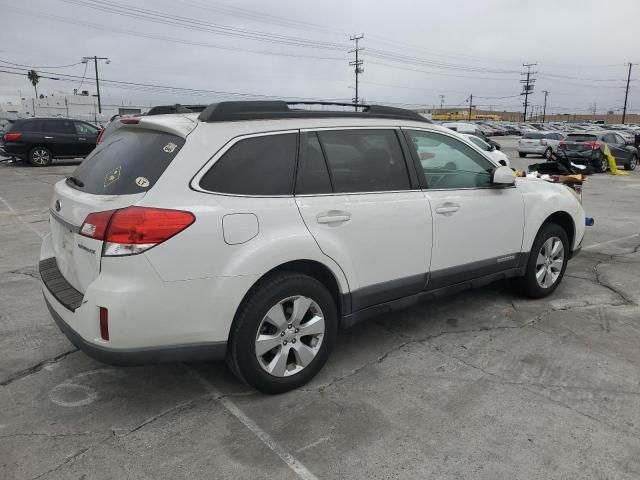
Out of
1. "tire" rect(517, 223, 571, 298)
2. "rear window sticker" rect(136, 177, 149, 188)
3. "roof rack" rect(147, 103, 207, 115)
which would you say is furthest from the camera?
"tire" rect(517, 223, 571, 298)

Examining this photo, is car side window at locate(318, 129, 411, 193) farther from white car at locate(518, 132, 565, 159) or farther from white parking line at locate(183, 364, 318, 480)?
white car at locate(518, 132, 565, 159)

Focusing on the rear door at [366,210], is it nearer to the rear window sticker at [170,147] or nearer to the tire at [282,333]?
the tire at [282,333]

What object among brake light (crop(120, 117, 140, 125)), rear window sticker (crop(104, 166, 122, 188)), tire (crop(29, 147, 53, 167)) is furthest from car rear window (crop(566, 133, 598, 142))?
rear window sticker (crop(104, 166, 122, 188))

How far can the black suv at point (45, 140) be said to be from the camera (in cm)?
1786

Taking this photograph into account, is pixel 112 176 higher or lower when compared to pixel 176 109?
lower

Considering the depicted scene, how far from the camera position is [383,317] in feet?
14.9

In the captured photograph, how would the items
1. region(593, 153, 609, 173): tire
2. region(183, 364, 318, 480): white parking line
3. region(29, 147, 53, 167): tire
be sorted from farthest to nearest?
region(593, 153, 609, 173): tire
region(29, 147, 53, 167): tire
region(183, 364, 318, 480): white parking line

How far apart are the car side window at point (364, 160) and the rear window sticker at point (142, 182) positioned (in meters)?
1.15

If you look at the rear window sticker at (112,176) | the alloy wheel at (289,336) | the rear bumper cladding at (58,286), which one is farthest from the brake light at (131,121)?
the alloy wheel at (289,336)

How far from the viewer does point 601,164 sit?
19.5 m

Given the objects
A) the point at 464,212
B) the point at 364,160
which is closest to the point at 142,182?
the point at 364,160

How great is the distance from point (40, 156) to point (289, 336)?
18.3m

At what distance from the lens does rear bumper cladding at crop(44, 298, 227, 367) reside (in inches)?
107

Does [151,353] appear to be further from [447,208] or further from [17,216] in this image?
[17,216]
